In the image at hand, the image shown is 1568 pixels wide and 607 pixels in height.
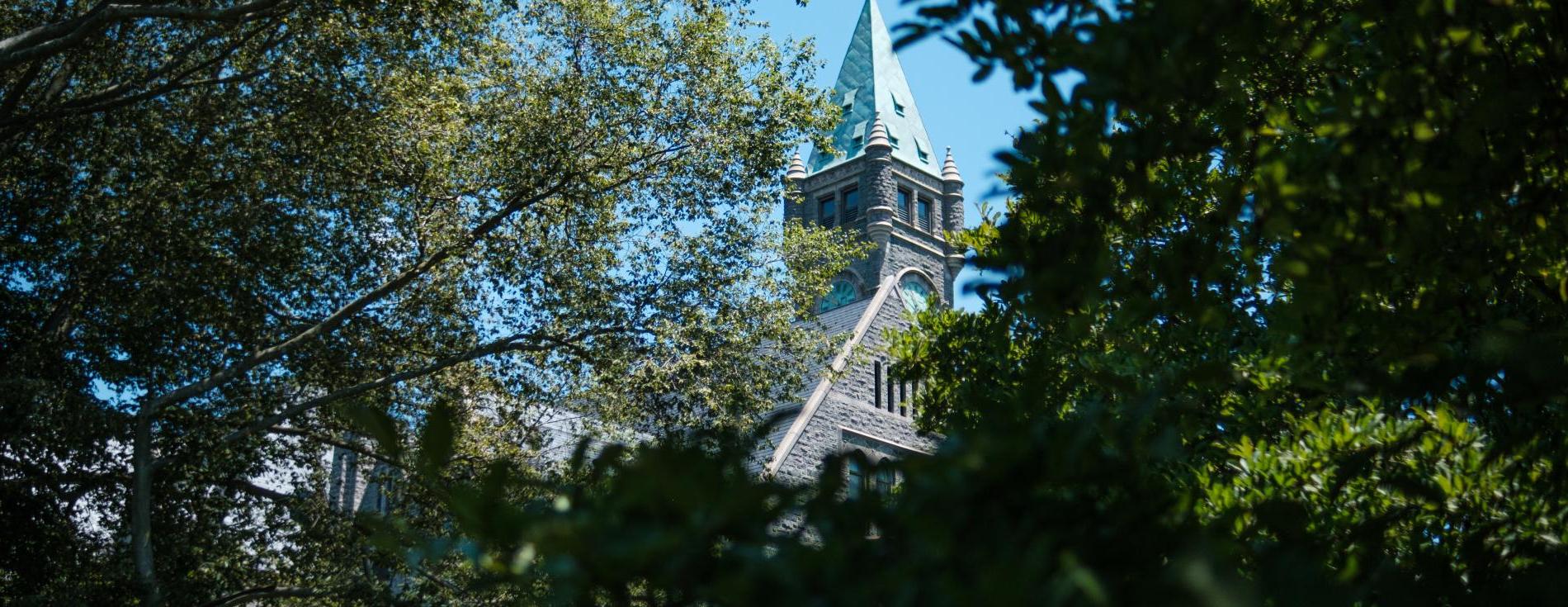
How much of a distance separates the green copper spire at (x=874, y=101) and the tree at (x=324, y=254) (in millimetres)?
46723

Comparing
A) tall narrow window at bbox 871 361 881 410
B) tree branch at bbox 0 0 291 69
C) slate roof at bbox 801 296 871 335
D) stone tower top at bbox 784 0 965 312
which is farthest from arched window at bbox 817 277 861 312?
tree branch at bbox 0 0 291 69

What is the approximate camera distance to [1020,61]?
3.13 meters

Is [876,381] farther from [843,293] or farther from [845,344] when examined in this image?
[843,293]

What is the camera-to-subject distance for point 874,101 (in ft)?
210

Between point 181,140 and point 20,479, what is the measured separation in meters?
3.94

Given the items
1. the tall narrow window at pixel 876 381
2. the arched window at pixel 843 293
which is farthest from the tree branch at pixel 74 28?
the arched window at pixel 843 293

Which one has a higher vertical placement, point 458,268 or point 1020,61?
point 458,268

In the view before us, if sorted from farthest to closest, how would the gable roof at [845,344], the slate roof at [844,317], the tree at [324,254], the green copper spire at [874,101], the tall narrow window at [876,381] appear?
the green copper spire at [874,101], the slate roof at [844,317], the tall narrow window at [876,381], the gable roof at [845,344], the tree at [324,254]

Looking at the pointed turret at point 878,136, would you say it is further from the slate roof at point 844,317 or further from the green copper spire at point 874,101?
the slate roof at point 844,317

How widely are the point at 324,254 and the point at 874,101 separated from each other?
168 ft

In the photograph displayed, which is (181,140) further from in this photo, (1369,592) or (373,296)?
(1369,592)

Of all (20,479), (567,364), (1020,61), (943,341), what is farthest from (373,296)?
(1020,61)

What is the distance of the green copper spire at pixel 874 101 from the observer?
6266cm

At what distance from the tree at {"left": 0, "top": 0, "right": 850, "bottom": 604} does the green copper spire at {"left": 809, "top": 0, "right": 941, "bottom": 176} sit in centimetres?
4672
